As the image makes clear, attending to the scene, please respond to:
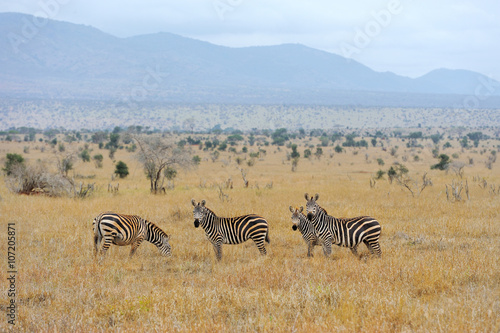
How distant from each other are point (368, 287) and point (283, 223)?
7140mm

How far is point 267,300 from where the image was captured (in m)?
7.34

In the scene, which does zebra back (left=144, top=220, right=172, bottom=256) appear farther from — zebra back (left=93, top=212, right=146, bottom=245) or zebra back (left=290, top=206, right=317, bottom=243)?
zebra back (left=290, top=206, right=317, bottom=243)

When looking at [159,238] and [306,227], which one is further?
[159,238]

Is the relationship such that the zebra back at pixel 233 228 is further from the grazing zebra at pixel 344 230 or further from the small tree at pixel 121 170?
the small tree at pixel 121 170

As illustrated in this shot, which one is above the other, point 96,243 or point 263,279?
point 263,279

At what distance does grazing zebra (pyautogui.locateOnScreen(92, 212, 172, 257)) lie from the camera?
10.6 m

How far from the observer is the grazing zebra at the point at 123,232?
34.7 feet

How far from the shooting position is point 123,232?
10695mm

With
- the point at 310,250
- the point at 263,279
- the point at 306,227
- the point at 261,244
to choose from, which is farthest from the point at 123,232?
the point at 310,250

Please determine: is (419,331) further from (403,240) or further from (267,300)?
(403,240)

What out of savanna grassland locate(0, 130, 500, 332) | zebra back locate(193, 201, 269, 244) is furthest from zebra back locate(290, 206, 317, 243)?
zebra back locate(193, 201, 269, 244)

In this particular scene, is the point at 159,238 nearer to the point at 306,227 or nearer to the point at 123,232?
the point at 123,232

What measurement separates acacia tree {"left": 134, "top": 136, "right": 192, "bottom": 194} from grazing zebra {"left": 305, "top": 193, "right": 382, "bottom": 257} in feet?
49.6

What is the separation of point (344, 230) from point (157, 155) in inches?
634
